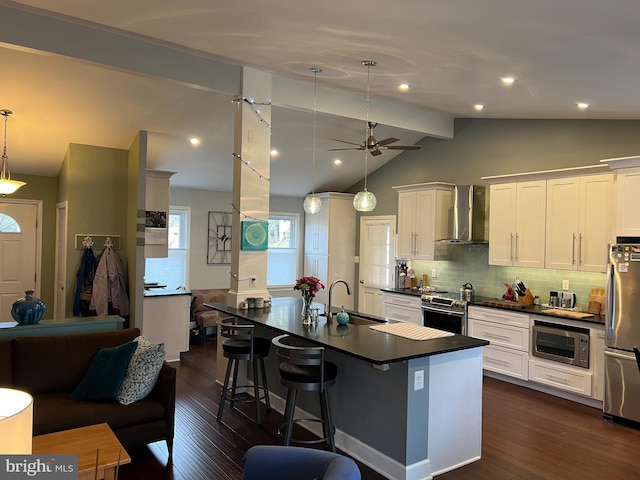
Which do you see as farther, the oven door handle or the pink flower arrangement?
the oven door handle

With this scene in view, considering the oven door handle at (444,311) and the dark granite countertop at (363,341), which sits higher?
the dark granite countertop at (363,341)

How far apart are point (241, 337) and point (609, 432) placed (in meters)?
3.31

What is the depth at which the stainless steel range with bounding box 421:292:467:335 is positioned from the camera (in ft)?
19.7

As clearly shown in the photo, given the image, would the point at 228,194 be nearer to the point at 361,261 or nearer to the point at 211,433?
the point at 361,261

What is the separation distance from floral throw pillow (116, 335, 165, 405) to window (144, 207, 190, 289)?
463 centimetres

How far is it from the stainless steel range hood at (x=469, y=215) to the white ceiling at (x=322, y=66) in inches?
40.4

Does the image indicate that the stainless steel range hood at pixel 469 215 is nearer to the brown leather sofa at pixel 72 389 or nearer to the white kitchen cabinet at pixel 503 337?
the white kitchen cabinet at pixel 503 337

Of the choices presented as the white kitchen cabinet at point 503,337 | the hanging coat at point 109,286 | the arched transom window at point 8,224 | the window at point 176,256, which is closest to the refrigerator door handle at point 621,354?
the white kitchen cabinet at point 503,337

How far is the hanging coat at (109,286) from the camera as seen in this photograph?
6.03m

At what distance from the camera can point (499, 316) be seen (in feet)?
18.3

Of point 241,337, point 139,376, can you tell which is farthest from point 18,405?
point 241,337

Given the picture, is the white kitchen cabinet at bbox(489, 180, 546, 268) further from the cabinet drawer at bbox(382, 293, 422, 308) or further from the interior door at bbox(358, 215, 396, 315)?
the interior door at bbox(358, 215, 396, 315)

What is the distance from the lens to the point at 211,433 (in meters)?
3.93

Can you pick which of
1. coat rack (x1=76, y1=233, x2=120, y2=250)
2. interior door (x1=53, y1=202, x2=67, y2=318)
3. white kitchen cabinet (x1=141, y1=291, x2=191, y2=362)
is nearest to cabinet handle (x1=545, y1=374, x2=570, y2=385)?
→ white kitchen cabinet (x1=141, y1=291, x2=191, y2=362)
